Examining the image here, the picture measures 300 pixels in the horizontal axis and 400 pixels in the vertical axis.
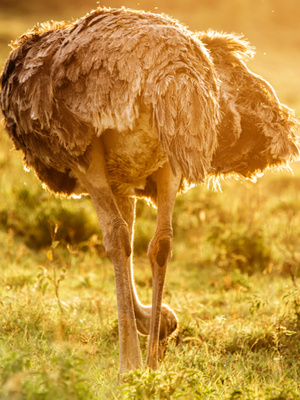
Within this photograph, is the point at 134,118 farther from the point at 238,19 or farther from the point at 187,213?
the point at 238,19

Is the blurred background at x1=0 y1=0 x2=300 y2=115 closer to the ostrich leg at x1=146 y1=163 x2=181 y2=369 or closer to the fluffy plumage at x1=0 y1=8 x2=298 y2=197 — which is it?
the fluffy plumage at x1=0 y1=8 x2=298 y2=197

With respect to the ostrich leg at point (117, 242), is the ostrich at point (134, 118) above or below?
above

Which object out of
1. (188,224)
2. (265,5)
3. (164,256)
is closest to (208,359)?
(164,256)

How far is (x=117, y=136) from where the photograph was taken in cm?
376

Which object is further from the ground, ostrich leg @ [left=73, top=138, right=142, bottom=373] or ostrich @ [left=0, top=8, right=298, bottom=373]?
ostrich @ [left=0, top=8, right=298, bottom=373]

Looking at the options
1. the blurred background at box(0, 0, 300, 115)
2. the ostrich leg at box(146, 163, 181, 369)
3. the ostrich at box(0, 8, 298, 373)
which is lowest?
the ostrich leg at box(146, 163, 181, 369)

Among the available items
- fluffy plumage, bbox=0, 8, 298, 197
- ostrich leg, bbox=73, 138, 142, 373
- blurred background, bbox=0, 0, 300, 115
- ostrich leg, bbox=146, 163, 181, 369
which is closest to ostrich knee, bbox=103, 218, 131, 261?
ostrich leg, bbox=73, 138, 142, 373

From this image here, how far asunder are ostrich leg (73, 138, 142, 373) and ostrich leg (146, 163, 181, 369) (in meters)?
0.16

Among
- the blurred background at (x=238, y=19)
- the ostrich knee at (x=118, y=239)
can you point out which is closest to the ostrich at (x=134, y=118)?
the ostrich knee at (x=118, y=239)

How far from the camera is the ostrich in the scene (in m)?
3.39

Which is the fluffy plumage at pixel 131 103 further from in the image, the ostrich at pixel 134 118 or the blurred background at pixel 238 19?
the blurred background at pixel 238 19

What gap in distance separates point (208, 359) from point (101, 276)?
2.30 metres

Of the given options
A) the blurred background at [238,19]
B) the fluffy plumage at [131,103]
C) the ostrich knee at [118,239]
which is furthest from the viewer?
the blurred background at [238,19]

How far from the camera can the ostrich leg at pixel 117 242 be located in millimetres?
3684
